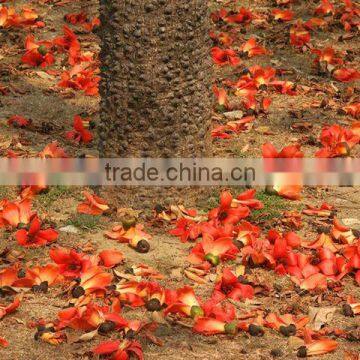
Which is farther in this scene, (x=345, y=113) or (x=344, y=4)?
(x=344, y=4)

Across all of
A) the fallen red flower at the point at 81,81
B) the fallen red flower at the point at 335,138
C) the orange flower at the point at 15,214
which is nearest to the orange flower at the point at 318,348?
the orange flower at the point at 15,214

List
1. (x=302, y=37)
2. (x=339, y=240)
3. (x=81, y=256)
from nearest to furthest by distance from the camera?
(x=81, y=256) < (x=339, y=240) < (x=302, y=37)

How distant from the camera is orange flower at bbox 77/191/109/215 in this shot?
6.13m

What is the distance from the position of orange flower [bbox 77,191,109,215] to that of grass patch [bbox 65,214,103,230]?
59 millimetres

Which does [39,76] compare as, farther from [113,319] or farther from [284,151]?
[113,319]

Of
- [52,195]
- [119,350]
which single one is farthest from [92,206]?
[119,350]

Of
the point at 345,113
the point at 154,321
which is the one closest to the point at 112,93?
the point at 154,321

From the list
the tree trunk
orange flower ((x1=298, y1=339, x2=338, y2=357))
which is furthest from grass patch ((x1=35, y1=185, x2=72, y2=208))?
orange flower ((x1=298, y1=339, x2=338, y2=357))

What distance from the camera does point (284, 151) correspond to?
6559mm

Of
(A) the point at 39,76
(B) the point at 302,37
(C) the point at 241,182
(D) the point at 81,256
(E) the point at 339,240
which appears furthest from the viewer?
(B) the point at 302,37

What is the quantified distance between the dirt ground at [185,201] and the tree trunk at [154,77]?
42 cm

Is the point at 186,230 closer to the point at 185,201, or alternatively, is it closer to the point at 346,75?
the point at 185,201

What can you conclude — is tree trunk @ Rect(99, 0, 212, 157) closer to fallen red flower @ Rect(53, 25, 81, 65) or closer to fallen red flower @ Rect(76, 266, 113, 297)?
fallen red flower @ Rect(76, 266, 113, 297)

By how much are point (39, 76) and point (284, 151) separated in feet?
8.28
